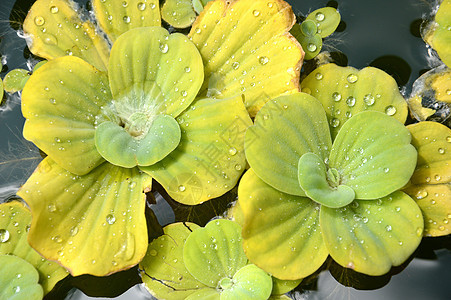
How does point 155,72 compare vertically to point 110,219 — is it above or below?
above

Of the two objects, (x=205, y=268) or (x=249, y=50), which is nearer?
(x=205, y=268)

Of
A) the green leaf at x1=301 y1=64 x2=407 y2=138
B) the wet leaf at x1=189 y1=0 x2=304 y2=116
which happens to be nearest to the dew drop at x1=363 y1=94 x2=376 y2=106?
the green leaf at x1=301 y1=64 x2=407 y2=138

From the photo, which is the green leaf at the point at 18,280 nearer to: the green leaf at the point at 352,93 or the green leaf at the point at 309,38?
the green leaf at the point at 352,93

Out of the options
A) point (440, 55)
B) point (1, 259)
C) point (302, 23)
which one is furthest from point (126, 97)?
point (440, 55)

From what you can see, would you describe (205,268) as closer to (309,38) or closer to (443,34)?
(309,38)

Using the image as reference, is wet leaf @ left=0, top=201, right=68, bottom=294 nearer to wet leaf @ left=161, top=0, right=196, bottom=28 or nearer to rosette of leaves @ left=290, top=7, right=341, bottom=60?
wet leaf @ left=161, top=0, right=196, bottom=28

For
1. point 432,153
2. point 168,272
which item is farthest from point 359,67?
point 168,272

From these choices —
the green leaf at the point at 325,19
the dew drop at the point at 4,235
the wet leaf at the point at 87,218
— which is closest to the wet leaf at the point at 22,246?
the dew drop at the point at 4,235
